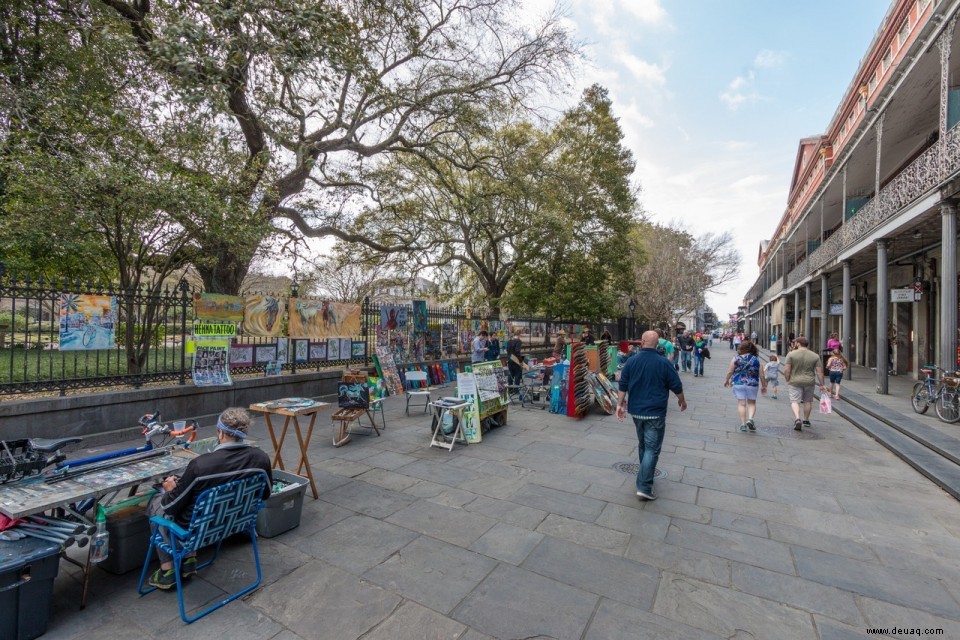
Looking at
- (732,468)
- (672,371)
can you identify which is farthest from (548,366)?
(672,371)

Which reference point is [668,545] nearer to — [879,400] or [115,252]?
[115,252]

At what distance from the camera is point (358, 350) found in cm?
1112

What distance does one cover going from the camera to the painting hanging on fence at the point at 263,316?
27.6 feet

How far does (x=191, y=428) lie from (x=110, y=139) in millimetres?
5984

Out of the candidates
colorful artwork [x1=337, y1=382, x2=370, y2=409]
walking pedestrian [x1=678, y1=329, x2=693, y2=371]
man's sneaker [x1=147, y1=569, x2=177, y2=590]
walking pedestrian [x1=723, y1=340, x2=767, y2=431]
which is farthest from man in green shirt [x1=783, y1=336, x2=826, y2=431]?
walking pedestrian [x1=678, y1=329, x2=693, y2=371]

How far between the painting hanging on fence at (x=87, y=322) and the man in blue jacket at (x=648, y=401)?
737cm

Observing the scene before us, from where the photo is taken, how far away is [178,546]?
3.02 meters

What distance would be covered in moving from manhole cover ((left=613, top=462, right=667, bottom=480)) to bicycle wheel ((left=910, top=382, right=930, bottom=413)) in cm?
763

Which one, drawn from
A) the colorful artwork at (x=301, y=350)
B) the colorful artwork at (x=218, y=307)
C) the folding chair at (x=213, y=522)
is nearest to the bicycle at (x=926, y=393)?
the folding chair at (x=213, y=522)

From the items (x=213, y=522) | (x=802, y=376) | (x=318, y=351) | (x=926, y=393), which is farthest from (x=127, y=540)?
(x=926, y=393)

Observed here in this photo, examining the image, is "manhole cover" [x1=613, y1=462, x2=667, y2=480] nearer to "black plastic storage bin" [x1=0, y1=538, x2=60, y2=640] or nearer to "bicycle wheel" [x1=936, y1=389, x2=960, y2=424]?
"black plastic storage bin" [x1=0, y1=538, x2=60, y2=640]


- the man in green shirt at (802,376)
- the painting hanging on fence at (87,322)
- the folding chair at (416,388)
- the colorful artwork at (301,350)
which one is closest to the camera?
the painting hanging on fence at (87,322)

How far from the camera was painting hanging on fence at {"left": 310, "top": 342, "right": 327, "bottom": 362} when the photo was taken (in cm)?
990

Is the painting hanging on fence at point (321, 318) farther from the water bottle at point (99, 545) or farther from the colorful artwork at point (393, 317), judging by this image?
the water bottle at point (99, 545)
